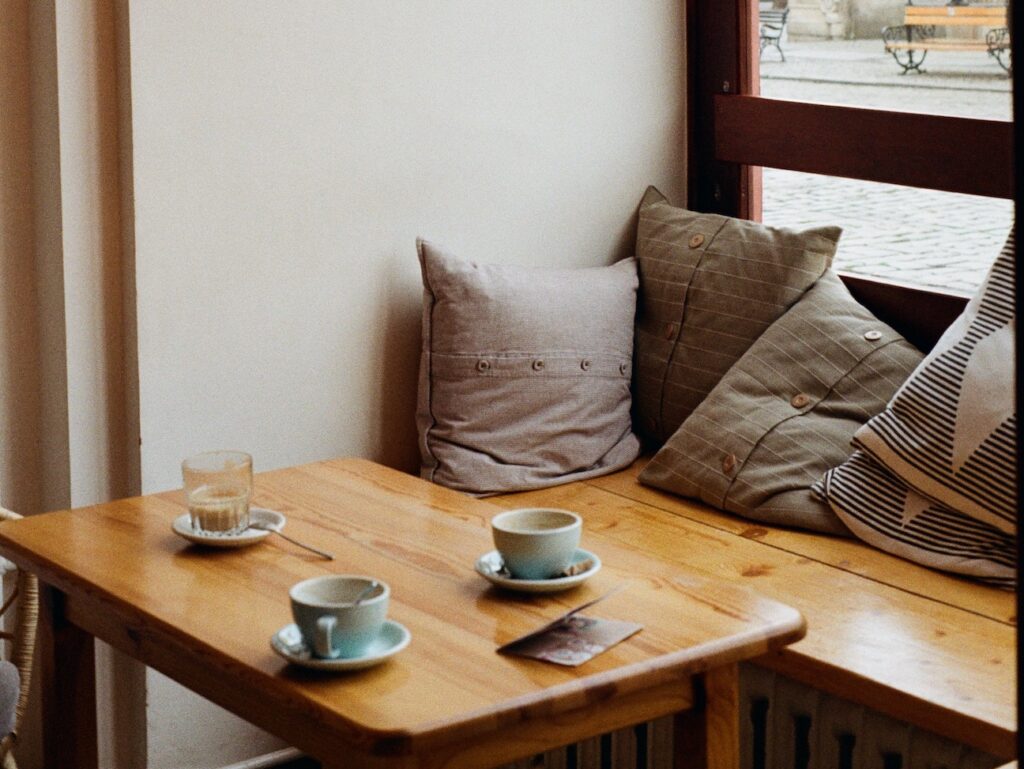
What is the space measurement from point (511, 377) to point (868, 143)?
828mm

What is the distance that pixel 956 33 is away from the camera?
265 cm

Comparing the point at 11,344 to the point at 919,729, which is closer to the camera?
the point at 919,729

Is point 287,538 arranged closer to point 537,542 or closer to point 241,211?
point 537,542

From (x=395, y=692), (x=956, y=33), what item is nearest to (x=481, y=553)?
(x=395, y=692)

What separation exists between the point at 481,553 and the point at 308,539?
0.24 metres

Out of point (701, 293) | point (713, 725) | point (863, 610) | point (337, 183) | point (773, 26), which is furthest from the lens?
point (773, 26)

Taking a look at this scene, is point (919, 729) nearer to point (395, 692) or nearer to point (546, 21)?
point (395, 692)

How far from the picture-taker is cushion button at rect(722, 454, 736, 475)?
2.60 meters

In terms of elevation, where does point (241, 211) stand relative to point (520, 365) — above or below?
above

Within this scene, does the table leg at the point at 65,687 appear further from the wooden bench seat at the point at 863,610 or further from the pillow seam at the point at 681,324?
the pillow seam at the point at 681,324

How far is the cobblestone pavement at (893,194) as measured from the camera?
2.63m

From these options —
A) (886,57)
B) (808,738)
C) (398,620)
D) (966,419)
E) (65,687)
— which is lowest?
(808,738)

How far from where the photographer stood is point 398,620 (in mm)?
1630

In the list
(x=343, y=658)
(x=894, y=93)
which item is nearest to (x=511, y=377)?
(x=894, y=93)
